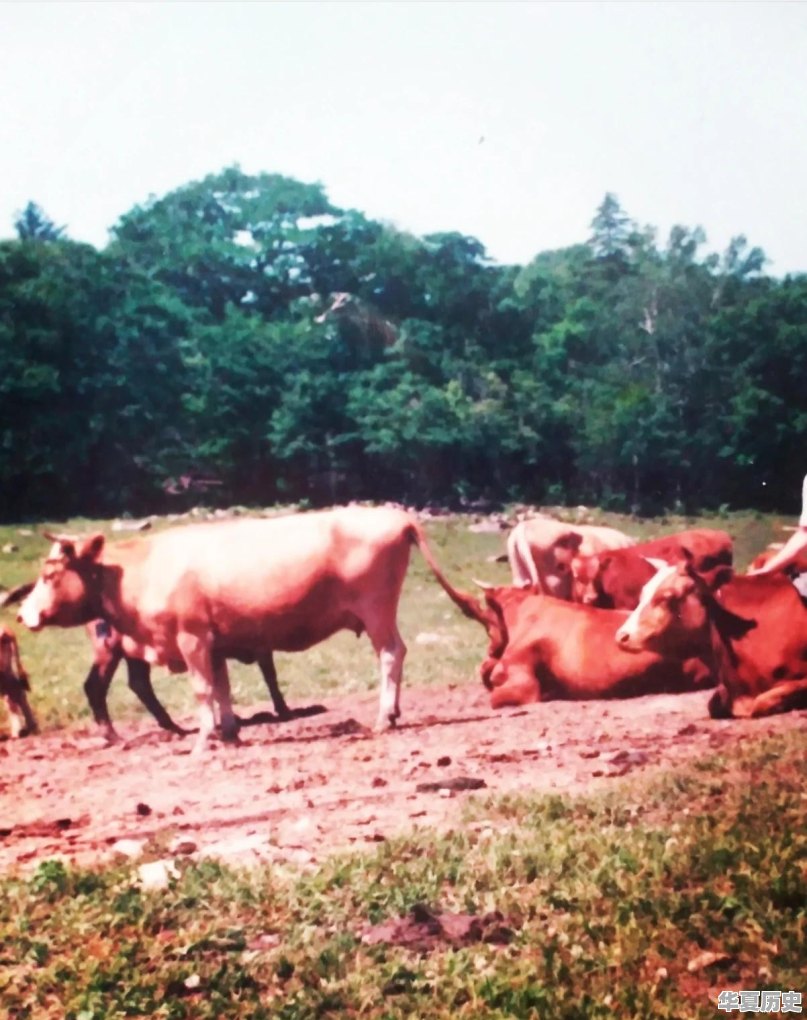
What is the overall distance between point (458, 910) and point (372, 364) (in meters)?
2.20

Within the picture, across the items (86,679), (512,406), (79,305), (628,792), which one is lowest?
(628,792)

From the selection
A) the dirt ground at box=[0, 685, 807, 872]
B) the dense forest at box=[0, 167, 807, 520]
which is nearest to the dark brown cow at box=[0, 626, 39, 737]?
the dirt ground at box=[0, 685, 807, 872]

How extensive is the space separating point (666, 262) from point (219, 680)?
2405mm

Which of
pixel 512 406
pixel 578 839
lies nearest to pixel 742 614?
pixel 512 406

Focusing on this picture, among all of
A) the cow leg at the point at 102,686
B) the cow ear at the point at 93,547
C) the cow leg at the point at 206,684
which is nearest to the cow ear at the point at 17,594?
the cow ear at the point at 93,547

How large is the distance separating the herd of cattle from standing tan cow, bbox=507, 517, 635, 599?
12.1 inches

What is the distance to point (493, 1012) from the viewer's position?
127 inches

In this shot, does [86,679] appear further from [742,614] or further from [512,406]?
[742,614]

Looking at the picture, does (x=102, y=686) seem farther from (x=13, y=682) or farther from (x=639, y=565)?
(x=639, y=565)

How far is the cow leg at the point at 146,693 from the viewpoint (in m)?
5.08

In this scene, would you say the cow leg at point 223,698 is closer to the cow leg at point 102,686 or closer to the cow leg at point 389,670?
the cow leg at point 102,686

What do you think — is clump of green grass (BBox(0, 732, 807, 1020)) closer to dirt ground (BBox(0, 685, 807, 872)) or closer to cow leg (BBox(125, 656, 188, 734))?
dirt ground (BBox(0, 685, 807, 872))

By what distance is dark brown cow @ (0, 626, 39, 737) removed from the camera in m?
4.95

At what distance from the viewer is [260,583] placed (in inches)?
204
